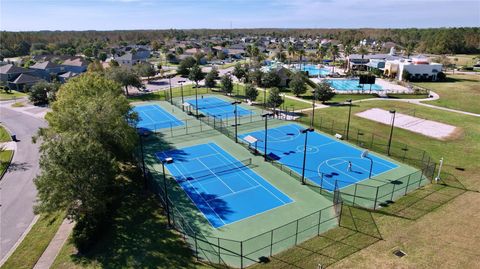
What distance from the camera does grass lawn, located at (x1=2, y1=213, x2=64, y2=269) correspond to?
19.3 m

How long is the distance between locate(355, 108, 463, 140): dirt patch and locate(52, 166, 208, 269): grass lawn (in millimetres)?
36191

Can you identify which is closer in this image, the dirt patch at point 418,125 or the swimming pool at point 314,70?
the dirt patch at point 418,125

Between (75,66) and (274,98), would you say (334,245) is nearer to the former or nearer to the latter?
(274,98)

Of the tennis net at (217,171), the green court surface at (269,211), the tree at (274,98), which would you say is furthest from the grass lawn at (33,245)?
the tree at (274,98)

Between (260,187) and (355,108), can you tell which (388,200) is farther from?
(355,108)

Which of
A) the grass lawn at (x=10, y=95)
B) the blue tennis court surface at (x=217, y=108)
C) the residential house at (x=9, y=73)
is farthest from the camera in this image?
the residential house at (x=9, y=73)

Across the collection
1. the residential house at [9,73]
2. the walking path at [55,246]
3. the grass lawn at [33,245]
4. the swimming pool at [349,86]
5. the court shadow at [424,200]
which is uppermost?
the residential house at [9,73]

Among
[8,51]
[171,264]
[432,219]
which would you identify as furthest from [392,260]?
[8,51]

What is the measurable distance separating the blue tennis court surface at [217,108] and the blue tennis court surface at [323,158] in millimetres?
10645

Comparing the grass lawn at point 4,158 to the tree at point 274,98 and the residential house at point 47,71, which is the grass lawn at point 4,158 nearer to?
the tree at point 274,98

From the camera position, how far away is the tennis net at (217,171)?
30.2m

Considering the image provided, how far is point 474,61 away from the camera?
4609 inches

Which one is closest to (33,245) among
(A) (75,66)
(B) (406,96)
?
(B) (406,96)

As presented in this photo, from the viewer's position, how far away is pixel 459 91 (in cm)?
6850
